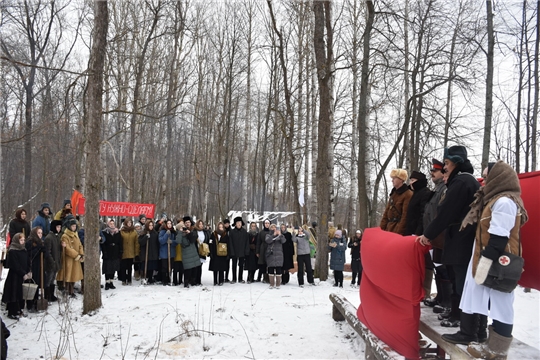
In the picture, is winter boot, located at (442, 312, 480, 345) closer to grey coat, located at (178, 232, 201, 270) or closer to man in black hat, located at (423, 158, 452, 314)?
man in black hat, located at (423, 158, 452, 314)

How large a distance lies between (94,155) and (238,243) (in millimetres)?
4709

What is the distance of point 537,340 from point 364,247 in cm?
383

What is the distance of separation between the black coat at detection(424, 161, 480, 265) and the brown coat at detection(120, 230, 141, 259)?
331 inches

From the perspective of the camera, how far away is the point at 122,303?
8453mm

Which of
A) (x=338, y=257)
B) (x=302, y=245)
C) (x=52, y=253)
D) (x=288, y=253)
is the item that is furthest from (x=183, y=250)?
(x=338, y=257)

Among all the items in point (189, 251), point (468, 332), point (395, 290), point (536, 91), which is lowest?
point (189, 251)

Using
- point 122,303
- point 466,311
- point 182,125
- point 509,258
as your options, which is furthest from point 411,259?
point 182,125

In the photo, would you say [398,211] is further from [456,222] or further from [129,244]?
[129,244]

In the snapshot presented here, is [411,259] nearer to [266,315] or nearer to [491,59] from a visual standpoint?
[266,315]

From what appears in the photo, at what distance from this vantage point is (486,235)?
11.7ft

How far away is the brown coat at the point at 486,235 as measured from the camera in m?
3.49

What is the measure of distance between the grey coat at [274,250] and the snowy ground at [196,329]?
137 centimetres

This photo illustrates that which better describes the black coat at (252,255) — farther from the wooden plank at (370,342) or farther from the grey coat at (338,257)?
the wooden plank at (370,342)

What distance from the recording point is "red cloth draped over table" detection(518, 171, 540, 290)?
12.7 ft
